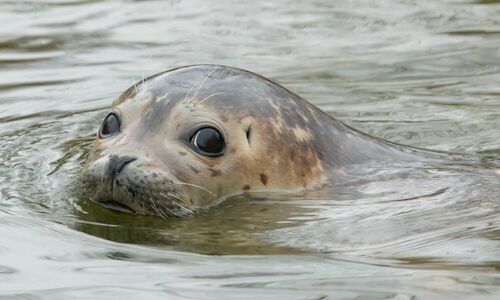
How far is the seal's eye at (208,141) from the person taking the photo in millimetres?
5805

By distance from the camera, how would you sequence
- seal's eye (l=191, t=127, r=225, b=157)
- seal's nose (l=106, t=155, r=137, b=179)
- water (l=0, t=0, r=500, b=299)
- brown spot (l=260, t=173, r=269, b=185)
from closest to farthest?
1. water (l=0, t=0, r=500, b=299)
2. seal's nose (l=106, t=155, r=137, b=179)
3. seal's eye (l=191, t=127, r=225, b=157)
4. brown spot (l=260, t=173, r=269, b=185)

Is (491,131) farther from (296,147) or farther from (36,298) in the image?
(36,298)

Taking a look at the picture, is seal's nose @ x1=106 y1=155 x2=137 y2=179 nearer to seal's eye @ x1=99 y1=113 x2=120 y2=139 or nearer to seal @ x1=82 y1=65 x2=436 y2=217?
seal @ x1=82 y1=65 x2=436 y2=217

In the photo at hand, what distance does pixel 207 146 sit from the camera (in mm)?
5812

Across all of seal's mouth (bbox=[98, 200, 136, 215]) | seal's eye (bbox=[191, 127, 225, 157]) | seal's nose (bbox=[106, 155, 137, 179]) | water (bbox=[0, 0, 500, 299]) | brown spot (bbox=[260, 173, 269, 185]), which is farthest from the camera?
brown spot (bbox=[260, 173, 269, 185])

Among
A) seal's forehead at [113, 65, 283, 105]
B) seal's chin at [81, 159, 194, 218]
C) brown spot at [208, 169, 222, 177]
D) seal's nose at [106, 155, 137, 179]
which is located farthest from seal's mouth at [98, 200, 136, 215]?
seal's forehead at [113, 65, 283, 105]

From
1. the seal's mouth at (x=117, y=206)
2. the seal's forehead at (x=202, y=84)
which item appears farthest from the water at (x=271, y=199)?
the seal's forehead at (x=202, y=84)

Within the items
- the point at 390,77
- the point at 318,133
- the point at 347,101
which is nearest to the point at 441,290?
the point at 318,133

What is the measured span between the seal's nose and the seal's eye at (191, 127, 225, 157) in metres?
0.35

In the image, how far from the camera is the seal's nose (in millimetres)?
5546

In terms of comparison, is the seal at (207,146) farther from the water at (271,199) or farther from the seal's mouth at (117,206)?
the water at (271,199)

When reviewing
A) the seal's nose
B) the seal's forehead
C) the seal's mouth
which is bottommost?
the seal's mouth

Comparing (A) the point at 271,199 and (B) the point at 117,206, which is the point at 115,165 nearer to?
(B) the point at 117,206

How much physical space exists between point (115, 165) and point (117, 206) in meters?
0.24
